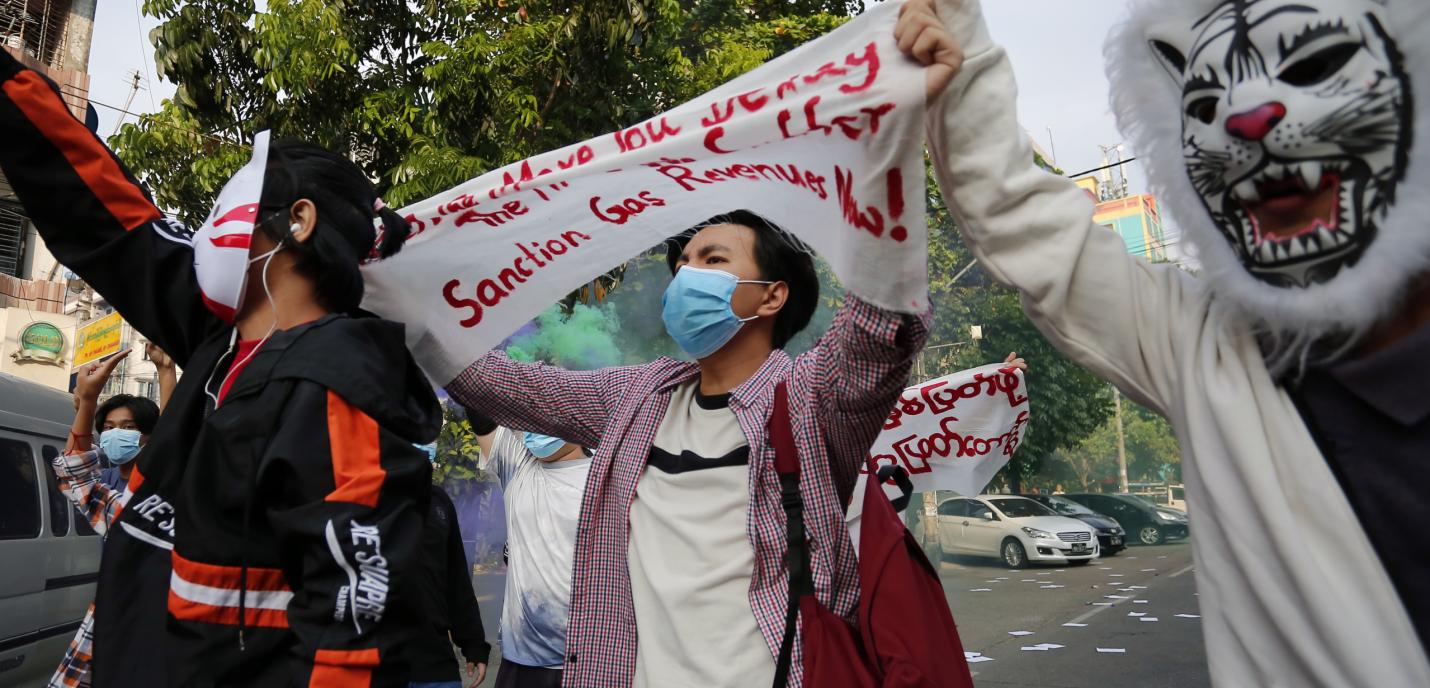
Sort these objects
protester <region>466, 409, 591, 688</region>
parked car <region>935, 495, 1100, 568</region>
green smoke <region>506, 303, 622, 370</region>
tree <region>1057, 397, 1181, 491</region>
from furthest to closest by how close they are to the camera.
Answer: tree <region>1057, 397, 1181, 491</region> → parked car <region>935, 495, 1100, 568</region> → green smoke <region>506, 303, 622, 370</region> → protester <region>466, 409, 591, 688</region>

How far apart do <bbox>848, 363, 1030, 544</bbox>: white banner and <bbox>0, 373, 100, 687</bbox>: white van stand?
4.79m

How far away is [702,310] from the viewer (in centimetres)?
243

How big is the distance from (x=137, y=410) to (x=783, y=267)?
458 cm

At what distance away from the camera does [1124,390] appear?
5.37 ft

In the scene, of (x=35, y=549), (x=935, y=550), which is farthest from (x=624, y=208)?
(x=935, y=550)

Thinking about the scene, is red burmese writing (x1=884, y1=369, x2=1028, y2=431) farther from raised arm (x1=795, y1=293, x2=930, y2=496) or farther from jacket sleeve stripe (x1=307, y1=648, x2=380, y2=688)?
jacket sleeve stripe (x1=307, y1=648, x2=380, y2=688)

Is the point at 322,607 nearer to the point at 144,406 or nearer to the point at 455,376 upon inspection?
the point at 455,376

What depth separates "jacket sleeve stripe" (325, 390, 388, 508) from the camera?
5.39 ft

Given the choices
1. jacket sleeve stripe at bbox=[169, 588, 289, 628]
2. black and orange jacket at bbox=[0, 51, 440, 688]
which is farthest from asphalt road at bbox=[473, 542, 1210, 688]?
jacket sleeve stripe at bbox=[169, 588, 289, 628]

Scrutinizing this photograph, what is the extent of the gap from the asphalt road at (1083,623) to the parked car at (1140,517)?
6429 millimetres

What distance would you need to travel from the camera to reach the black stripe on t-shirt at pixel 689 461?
2.21 m

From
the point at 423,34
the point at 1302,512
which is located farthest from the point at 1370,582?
the point at 423,34

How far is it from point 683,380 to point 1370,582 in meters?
1.61

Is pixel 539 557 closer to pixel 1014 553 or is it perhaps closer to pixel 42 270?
pixel 1014 553
